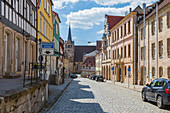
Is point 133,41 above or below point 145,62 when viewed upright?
above

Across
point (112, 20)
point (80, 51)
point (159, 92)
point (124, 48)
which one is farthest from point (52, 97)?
point (80, 51)

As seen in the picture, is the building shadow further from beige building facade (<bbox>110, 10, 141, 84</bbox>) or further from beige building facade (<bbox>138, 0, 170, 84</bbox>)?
beige building facade (<bbox>110, 10, 141, 84</bbox>)

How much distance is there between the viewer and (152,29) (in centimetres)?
2805

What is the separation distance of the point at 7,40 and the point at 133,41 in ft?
80.9

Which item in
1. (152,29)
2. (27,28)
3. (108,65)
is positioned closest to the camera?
(27,28)

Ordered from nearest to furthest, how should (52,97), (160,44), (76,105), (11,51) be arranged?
(76,105), (11,51), (52,97), (160,44)

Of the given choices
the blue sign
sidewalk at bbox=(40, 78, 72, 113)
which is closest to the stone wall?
sidewalk at bbox=(40, 78, 72, 113)

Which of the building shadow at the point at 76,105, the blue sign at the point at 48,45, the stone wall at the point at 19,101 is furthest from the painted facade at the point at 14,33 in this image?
the stone wall at the point at 19,101

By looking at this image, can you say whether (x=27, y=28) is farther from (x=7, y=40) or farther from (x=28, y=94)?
(x=28, y=94)

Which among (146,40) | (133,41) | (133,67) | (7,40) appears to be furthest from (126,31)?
(7,40)

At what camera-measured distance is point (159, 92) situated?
39.0 feet

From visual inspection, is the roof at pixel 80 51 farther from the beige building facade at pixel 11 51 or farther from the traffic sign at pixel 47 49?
the traffic sign at pixel 47 49

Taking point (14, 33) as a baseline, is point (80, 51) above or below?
above

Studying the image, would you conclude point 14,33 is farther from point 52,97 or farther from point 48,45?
point 52,97
